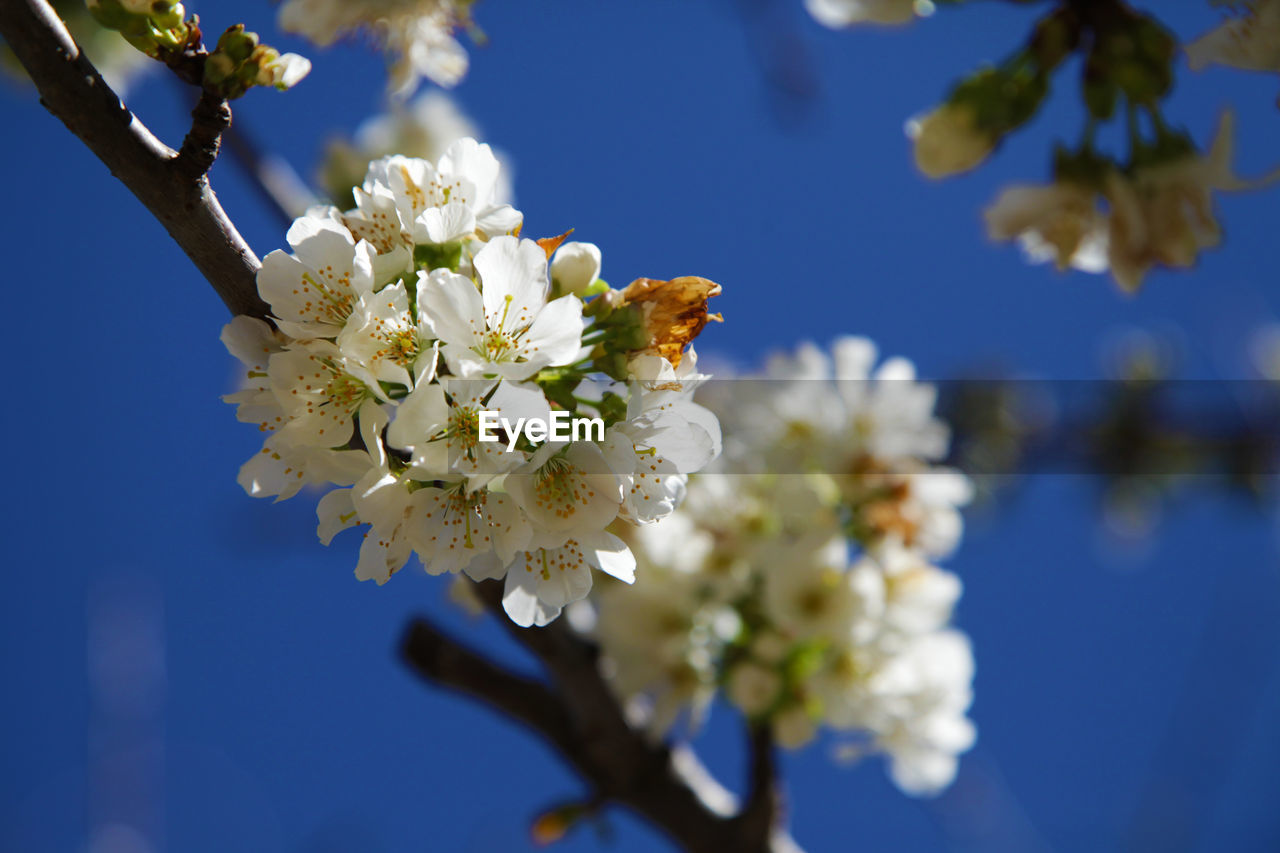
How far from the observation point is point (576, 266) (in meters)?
0.83

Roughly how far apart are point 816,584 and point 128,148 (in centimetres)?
122

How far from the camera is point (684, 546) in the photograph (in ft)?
5.65

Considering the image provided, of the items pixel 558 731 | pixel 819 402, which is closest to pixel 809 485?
pixel 819 402

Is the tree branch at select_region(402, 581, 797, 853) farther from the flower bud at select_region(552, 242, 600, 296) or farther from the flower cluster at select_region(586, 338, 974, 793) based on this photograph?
the flower bud at select_region(552, 242, 600, 296)

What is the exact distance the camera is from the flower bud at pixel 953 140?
119cm

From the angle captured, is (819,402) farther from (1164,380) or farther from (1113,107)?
(1164,380)

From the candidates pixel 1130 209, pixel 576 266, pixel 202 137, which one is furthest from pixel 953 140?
pixel 202 137

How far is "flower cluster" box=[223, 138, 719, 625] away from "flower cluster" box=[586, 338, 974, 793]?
2.83 feet

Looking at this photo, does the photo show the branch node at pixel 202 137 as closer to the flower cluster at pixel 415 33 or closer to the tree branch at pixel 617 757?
the flower cluster at pixel 415 33

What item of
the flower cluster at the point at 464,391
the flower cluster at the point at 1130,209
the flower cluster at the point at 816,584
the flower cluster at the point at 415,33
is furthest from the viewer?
the flower cluster at the point at 816,584

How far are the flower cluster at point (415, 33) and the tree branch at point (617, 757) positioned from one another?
0.96 metres

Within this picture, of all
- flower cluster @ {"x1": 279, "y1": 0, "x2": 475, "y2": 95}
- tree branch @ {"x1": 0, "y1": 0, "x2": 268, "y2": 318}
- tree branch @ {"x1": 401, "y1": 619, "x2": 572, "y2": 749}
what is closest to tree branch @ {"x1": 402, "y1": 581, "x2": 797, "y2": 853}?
tree branch @ {"x1": 401, "y1": 619, "x2": 572, "y2": 749}

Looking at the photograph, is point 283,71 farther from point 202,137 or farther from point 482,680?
point 482,680

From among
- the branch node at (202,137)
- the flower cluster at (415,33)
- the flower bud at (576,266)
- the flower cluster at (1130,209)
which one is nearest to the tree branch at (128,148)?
the branch node at (202,137)
